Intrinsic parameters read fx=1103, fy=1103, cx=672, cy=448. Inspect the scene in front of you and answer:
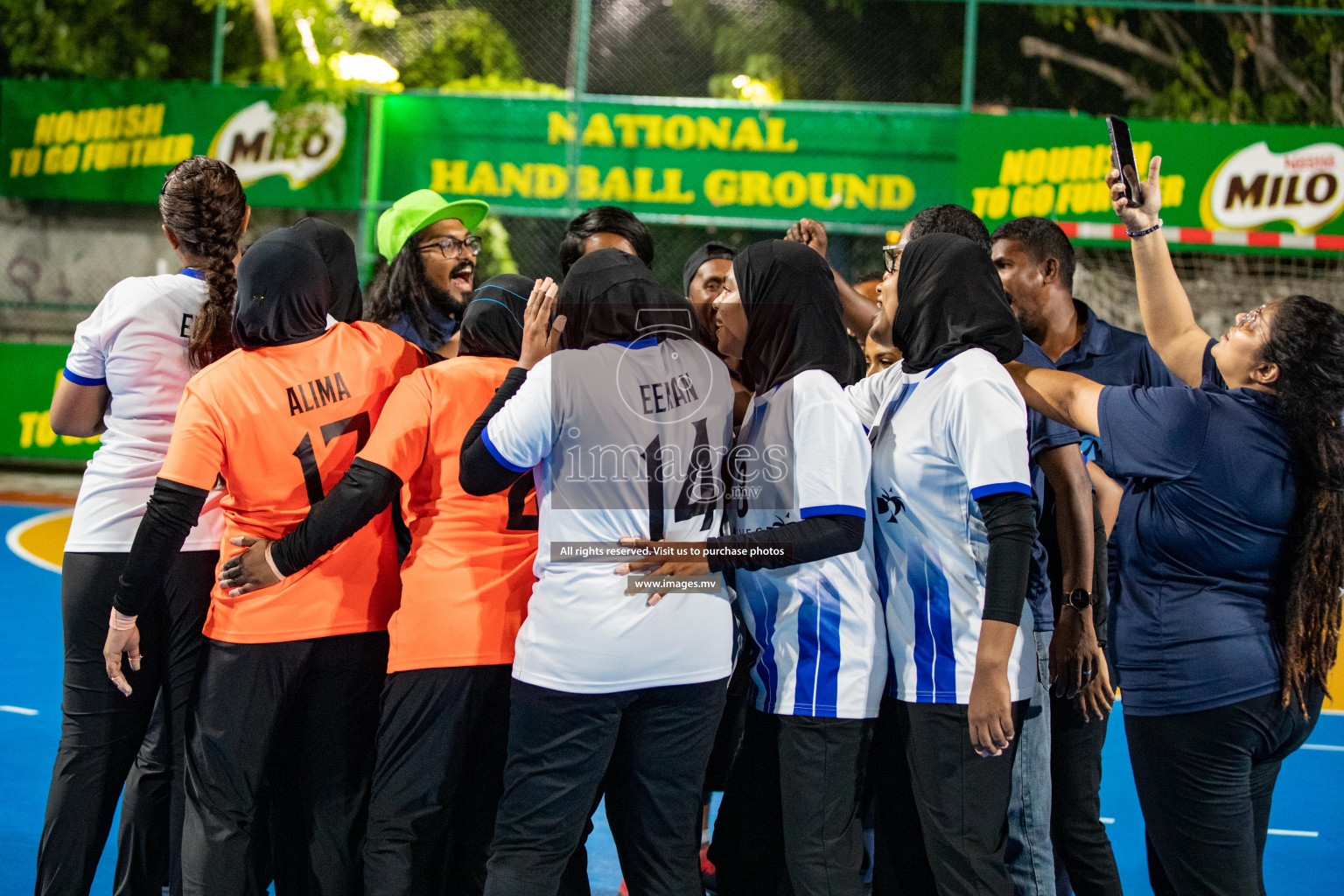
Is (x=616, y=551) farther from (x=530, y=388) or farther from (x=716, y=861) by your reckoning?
(x=716, y=861)

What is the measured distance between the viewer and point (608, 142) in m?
11.2

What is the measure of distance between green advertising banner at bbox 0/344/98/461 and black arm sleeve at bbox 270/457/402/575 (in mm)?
10166

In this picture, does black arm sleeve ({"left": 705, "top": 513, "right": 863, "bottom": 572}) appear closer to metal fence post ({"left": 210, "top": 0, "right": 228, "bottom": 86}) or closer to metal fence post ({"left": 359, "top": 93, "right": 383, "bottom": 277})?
metal fence post ({"left": 359, "top": 93, "right": 383, "bottom": 277})

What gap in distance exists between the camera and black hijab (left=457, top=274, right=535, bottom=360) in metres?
2.91

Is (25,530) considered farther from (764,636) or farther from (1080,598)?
(1080,598)

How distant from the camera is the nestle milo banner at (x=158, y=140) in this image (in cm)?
1149

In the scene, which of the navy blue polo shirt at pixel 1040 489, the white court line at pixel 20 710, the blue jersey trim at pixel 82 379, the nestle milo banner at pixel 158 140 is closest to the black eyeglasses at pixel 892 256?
the navy blue polo shirt at pixel 1040 489

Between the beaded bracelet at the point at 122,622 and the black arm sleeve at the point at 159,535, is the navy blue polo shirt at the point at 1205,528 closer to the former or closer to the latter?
the black arm sleeve at the point at 159,535

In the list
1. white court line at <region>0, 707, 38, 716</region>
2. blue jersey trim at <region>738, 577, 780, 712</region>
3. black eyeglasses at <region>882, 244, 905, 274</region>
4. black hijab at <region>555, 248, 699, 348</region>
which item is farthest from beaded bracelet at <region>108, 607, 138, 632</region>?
white court line at <region>0, 707, 38, 716</region>

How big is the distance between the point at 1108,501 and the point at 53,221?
1243 cm

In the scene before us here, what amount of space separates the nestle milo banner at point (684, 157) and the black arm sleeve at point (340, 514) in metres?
8.56

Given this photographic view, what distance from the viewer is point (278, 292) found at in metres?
2.79

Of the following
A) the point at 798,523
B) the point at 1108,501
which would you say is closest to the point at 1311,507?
the point at 1108,501

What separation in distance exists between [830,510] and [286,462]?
4.52 feet
